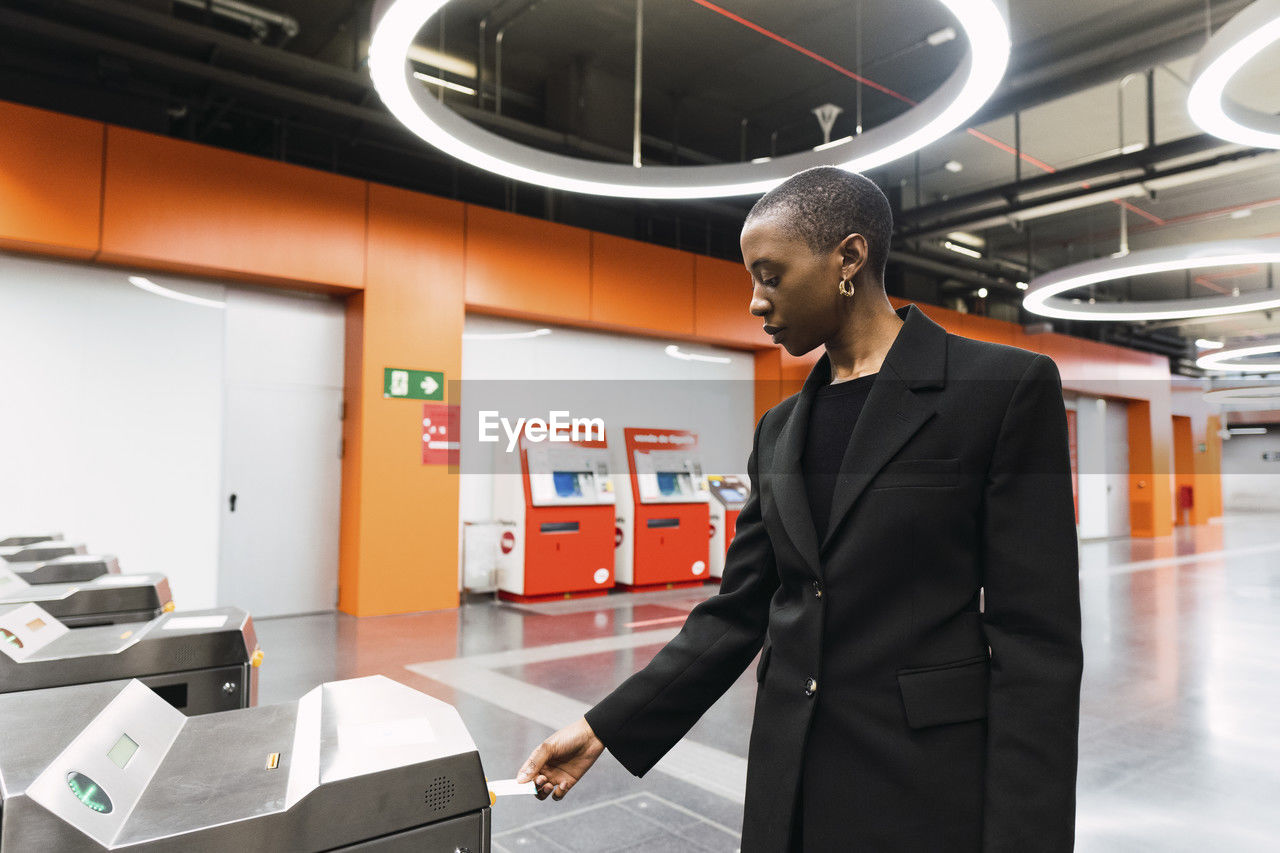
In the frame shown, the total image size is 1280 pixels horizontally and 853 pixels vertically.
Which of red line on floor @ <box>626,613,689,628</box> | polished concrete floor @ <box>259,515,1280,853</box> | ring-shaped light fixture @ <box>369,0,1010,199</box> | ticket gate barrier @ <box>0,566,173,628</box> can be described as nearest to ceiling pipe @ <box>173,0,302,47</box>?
ring-shaped light fixture @ <box>369,0,1010,199</box>

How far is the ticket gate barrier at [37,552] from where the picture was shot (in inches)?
130

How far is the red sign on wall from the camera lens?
6.62 meters

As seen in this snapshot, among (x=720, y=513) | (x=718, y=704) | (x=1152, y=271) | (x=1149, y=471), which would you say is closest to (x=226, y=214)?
(x=718, y=704)

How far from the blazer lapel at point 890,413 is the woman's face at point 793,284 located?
10cm

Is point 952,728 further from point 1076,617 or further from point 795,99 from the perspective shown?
point 795,99

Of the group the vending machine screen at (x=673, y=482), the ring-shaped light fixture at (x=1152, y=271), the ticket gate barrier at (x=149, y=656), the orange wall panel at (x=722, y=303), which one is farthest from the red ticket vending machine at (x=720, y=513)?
the ticket gate barrier at (x=149, y=656)

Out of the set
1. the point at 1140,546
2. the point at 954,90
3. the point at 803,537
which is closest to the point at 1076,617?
the point at 803,537

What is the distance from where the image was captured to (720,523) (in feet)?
27.5

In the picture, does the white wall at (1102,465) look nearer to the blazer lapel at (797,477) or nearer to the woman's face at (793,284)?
the blazer lapel at (797,477)

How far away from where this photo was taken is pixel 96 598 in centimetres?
264

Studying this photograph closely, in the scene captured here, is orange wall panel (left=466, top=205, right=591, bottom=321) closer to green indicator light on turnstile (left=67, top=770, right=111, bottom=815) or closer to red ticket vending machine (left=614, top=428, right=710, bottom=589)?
red ticket vending machine (left=614, top=428, right=710, bottom=589)

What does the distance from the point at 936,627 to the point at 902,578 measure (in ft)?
0.23

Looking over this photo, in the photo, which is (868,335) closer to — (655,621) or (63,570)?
(63,570)

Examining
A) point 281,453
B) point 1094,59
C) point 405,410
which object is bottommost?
point 281,453
